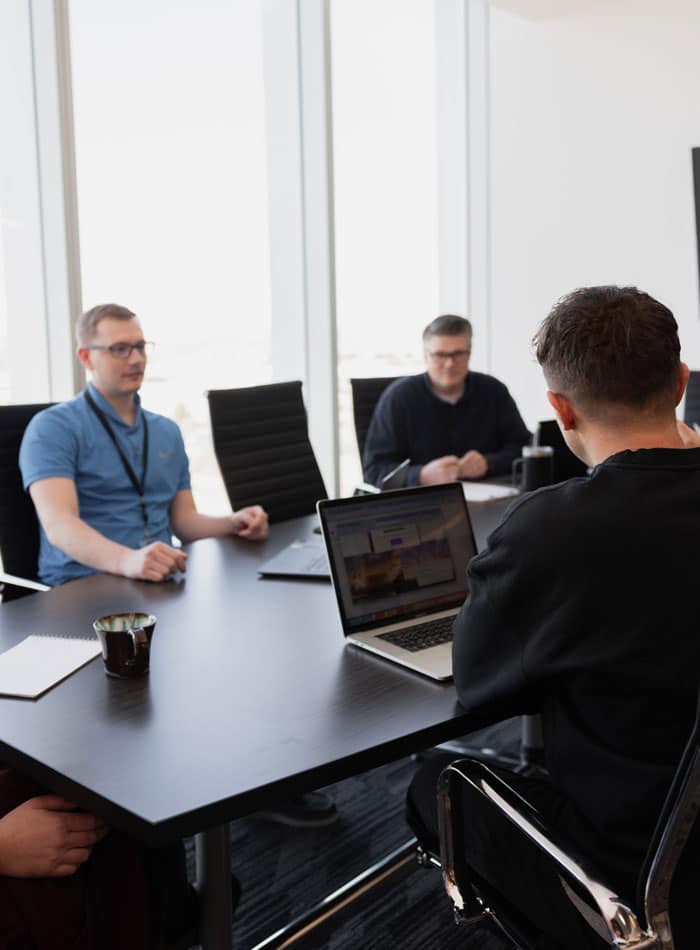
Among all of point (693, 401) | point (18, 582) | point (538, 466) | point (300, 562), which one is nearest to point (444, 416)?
point (538, 466)

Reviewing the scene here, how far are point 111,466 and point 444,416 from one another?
1.59m

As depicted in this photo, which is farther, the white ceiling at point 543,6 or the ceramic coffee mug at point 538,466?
the white ceiling at point 543,6

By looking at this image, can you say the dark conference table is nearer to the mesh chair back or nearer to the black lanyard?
the black lanyard

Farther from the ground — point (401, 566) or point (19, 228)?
point (19, 228)

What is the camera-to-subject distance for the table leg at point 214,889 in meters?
1.61

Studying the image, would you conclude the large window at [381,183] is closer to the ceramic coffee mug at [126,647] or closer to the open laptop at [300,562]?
the open laptop at [300,562]

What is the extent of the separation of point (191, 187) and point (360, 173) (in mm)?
1201

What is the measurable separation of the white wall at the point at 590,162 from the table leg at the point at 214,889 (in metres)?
4.30

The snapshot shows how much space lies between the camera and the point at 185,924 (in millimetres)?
1594

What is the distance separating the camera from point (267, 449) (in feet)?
11.4

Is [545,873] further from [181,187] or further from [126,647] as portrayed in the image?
[181,187]

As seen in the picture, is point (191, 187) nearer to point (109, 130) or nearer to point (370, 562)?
point (109, 130)

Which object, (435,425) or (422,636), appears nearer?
(422,636)

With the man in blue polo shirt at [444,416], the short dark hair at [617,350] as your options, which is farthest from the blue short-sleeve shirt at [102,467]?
the short dark hair at [617,350]
